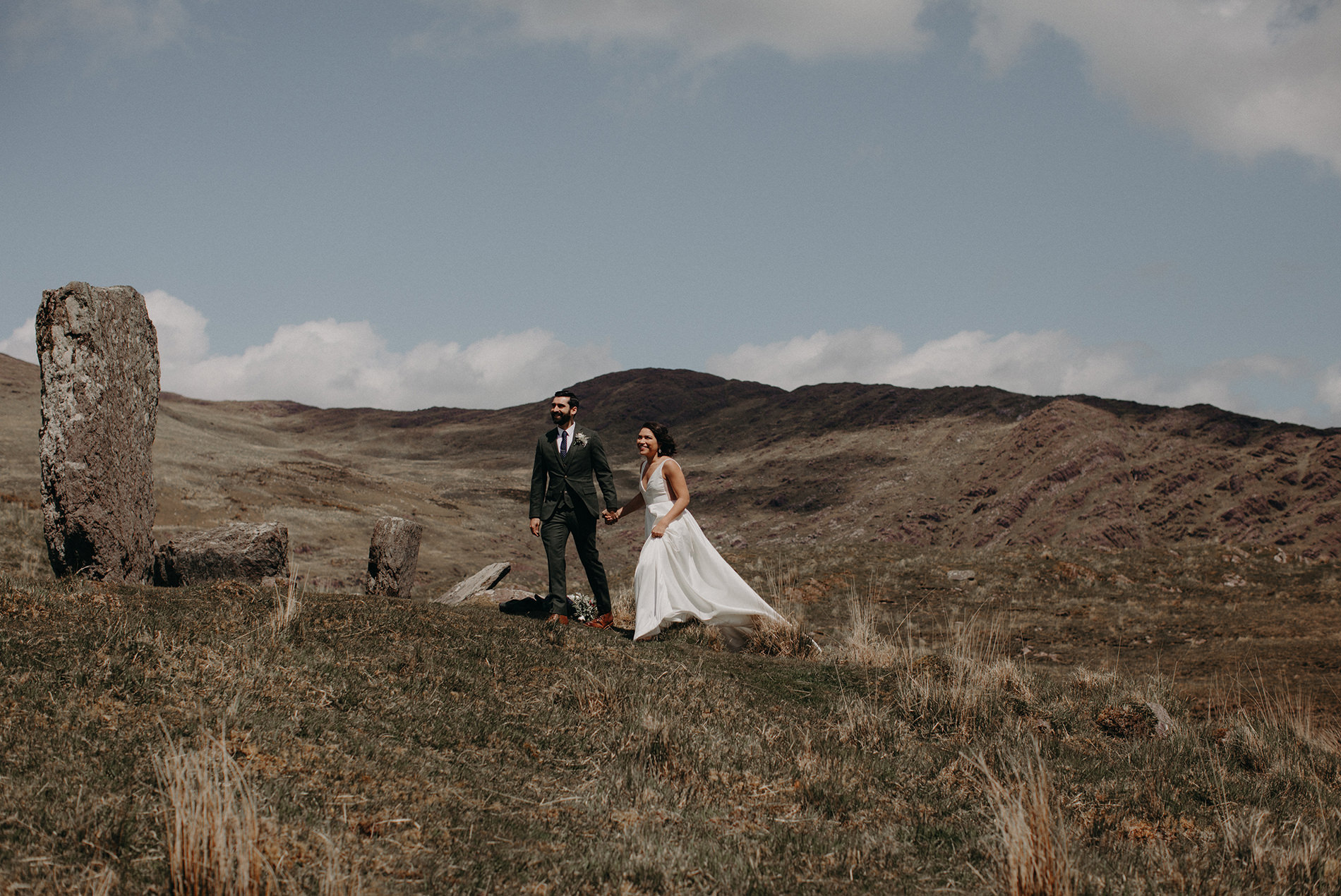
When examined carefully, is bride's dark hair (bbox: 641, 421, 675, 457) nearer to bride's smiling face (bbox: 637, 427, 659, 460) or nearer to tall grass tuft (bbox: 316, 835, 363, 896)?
bride's smiling face (bbox: 637, 427, 659, 460)

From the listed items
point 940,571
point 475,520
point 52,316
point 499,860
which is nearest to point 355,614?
point 499,860

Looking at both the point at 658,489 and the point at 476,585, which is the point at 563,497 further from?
the point at 476,585

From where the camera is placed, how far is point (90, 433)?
29.1ft

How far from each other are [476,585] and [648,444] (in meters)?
4.20

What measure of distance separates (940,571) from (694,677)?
10.9 m

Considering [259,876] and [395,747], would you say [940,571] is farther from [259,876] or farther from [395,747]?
[259,876]

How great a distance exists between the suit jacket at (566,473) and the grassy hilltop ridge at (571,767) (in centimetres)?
139

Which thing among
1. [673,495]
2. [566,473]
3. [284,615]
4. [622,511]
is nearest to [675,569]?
[673,495]

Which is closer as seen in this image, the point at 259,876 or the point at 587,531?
the point at 259,876

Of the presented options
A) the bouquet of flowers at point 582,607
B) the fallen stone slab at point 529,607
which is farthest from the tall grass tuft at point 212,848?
the bouquet of flowers at point 582,607

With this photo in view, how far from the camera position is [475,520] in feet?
127

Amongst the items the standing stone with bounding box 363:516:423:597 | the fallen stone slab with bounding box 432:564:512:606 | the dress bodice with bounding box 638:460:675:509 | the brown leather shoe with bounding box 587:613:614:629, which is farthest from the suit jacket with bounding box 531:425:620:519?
the standing stone with bounding box 363:516:423:597

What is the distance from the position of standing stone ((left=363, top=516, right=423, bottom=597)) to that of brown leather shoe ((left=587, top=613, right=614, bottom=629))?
11.8 feet

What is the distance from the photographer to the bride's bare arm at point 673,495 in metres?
8.43
